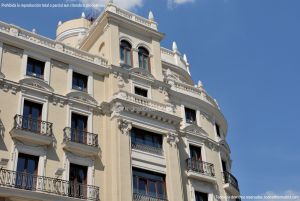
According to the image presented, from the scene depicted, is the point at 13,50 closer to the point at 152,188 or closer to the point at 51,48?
the point at 51,48

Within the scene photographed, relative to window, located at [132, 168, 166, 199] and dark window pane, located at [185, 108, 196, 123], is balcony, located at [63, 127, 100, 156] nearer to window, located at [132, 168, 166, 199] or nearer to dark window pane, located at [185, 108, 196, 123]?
window, located at [132, 168, 166, 199]

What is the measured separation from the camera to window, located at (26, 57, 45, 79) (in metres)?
25.3

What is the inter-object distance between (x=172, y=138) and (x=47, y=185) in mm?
8310

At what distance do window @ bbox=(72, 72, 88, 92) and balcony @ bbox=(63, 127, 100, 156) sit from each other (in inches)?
119

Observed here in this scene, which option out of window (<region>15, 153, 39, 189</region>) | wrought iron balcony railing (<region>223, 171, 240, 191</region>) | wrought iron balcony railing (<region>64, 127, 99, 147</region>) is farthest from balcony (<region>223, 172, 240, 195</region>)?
window (<region>15, 153, 39, 189</region>)

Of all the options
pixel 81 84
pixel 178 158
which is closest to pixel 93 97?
pixel 81 84

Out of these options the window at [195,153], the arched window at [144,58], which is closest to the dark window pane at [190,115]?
the window at [195,153]

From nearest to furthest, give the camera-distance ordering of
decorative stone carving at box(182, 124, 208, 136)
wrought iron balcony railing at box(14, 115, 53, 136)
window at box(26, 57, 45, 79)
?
wrought iron balcony railing at box(14, 115, 53, 136)
window at box(26, 57, 45, 79)
decorative stone carving at box(182, 124, 208, 136)

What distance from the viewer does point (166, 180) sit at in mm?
25875

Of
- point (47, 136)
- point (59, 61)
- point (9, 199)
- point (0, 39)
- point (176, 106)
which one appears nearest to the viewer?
point (9, 199)

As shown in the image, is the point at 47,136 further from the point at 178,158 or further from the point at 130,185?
the point at 178,158

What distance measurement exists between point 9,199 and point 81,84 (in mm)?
8798

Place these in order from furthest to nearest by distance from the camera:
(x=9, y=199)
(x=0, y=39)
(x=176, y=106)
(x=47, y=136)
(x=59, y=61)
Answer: (x=176, y=106), (x=59, y=61), (x=0, y=39), (x=47, y=136), (x=9, y=199)

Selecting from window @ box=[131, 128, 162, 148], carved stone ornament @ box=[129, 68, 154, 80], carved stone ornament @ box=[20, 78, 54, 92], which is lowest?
window @ box=[131, 128, 162, 148]
